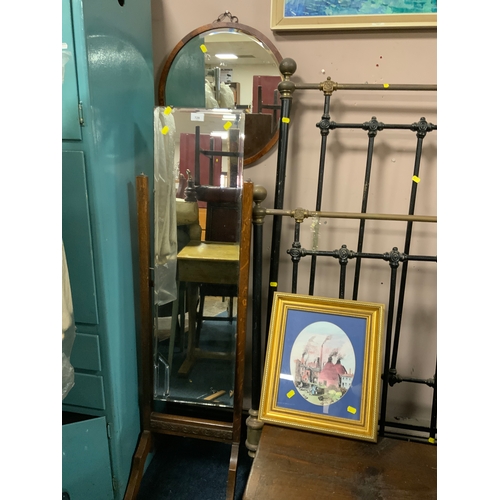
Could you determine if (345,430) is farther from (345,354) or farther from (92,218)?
(92,218)

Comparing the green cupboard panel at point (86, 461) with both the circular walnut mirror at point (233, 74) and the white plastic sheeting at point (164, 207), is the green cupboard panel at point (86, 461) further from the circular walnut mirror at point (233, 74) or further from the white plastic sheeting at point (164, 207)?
the circular walnut mirror at point (233, 74)

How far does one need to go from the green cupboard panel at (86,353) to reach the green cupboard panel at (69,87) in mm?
557

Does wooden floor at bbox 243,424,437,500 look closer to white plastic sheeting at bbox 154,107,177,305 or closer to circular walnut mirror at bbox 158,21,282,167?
white plastic sheeting at bbox 154,107,177,305

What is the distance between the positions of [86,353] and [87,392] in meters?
0.13

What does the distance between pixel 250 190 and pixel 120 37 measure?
22.2 inches

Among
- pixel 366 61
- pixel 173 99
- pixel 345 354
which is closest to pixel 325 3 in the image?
pixel 366 61

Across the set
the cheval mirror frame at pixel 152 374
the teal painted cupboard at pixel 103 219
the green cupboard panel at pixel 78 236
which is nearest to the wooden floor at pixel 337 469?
the cheval mirror frame at pixel 152 374

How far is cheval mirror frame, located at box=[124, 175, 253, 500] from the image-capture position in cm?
112

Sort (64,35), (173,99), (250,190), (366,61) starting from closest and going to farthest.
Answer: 1. (64,35)
2. (250,190)
3. (366,61)
4. (173,99)

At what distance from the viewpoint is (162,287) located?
1.23 m

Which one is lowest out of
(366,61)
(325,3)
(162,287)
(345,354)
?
(345,354)

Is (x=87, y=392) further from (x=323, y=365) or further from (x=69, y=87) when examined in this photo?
(x=69, y=87)

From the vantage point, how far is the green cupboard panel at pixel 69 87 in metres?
0.88

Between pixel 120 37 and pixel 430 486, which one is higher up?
pixel 120 37
